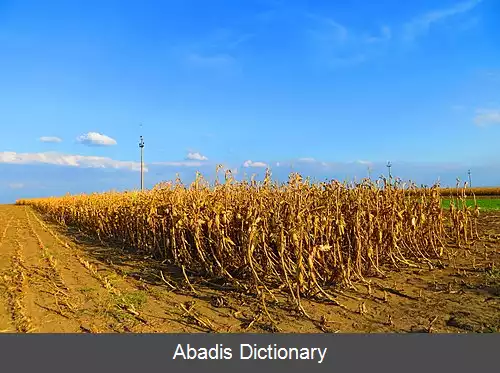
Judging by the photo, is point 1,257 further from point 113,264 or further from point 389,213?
point 389,213

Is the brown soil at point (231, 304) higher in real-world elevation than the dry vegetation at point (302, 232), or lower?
lower

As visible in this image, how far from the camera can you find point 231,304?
230 inches

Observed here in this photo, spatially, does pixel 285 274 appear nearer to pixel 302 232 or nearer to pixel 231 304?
pixel 302 232

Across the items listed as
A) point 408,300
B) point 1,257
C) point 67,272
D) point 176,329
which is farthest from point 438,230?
point 1,257

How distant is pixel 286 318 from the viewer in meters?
5.24

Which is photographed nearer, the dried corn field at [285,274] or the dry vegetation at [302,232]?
the dried corn field at [285,274]

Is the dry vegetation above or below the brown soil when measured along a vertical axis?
above

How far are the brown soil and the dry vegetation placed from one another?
266 mm

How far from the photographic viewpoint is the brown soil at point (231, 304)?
5051 mm

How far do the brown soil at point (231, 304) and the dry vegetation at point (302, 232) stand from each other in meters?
0.27

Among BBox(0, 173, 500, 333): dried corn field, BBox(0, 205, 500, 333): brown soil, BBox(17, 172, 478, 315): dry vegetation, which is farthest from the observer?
BBox(17, 172, 478, 315): dry vegetation

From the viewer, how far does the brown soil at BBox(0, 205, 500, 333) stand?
5.05m

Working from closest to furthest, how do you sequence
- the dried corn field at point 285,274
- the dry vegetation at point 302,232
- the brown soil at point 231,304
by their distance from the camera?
the brown soil at point 231,304
the dried corn field at point 285,274
the dry vegetation at point 302,232

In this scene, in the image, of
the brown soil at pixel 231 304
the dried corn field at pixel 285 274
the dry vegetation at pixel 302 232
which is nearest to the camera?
the brown soil at pixel 231 304
